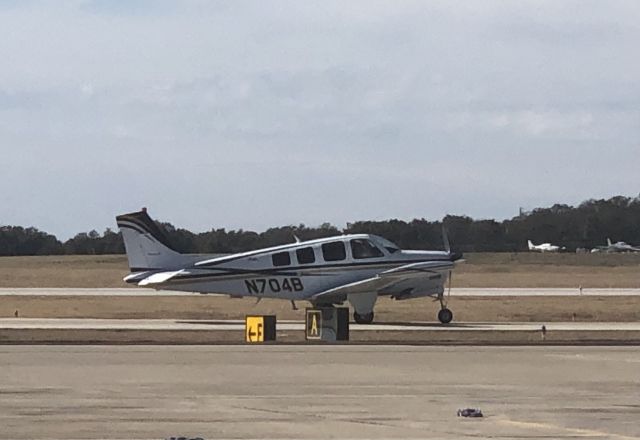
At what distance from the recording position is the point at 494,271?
87938mm

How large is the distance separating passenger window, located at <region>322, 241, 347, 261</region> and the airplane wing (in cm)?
83

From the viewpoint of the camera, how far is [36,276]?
81.4 m

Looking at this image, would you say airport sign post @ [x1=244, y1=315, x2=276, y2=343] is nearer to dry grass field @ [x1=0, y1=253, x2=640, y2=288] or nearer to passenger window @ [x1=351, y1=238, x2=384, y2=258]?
passenger window @ [x1=351, y1=238, x2=384, y2=258]

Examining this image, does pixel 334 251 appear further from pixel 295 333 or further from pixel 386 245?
pixel 295 333

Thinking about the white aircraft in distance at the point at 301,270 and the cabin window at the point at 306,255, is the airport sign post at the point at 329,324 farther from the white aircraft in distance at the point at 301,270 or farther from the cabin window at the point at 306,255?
the cabin window at the point at 306,255

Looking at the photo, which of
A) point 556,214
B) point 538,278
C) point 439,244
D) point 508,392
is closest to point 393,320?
point 508,392

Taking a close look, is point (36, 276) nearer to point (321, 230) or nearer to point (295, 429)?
point (321, 230)

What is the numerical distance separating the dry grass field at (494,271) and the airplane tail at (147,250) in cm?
2918

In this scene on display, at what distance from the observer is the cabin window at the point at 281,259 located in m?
39.2

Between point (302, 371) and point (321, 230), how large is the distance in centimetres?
6743

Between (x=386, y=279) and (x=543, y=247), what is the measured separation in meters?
83.5

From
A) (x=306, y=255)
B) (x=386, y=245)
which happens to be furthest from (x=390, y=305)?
(x=306, y=255)

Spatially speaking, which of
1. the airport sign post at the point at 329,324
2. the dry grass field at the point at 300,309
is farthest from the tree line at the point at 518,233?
the airport sign post at the point at 329,324

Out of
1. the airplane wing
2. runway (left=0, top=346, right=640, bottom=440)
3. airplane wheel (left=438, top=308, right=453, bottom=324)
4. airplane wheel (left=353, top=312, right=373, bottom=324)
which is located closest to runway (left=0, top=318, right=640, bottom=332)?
airplane wheel (left=438, top=308, right=453, bottom=324)
